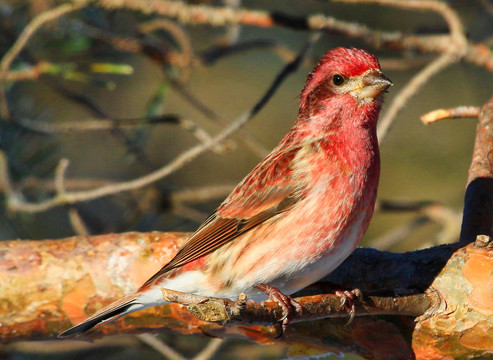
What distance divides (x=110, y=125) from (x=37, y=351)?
1708 mm

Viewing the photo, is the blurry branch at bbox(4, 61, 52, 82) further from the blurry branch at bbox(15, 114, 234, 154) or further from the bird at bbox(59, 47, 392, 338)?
the bird at bbox(59, 47, 392, 338)

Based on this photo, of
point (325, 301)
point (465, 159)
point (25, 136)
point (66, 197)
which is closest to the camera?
point (325, 301)

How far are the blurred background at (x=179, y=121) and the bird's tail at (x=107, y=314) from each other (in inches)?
56.2

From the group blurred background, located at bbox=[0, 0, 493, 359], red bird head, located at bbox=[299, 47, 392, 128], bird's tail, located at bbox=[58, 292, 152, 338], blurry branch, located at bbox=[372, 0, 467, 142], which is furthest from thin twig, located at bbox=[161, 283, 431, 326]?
blurred background, located at bbox=[0, 0, 493, 359]

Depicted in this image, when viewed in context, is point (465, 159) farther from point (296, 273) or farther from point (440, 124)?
point (296, 273)

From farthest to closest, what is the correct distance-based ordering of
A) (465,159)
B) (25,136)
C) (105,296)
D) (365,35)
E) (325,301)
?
(465,159) → (25,136) → (365,35) → (105,296) → (325,301)

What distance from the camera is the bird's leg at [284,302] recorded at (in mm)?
3374

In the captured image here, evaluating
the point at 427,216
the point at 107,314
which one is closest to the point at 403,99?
the point at 427,216

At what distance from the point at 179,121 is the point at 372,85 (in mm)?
1905

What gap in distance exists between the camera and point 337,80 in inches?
151

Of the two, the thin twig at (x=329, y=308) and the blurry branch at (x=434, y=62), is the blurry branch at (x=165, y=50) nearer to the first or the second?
the blurry branch at (x=434, y=62)

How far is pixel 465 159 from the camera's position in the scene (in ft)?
22.9

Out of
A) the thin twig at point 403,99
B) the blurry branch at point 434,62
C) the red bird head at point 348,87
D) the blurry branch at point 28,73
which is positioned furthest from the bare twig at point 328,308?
the blurry branch at point 28,73

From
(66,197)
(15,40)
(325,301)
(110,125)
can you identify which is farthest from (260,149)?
(325,301)
